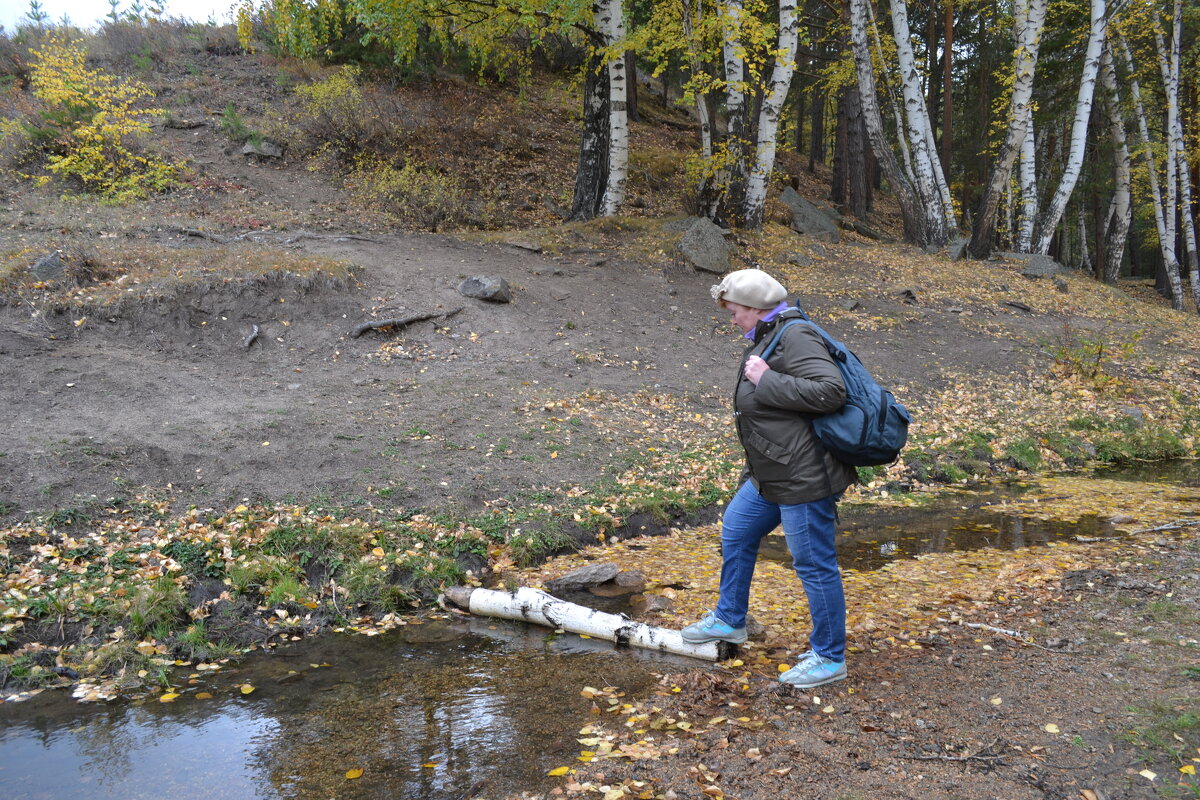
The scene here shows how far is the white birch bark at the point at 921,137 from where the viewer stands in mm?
17156

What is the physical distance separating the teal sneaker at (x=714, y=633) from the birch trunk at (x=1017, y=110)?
1727cm

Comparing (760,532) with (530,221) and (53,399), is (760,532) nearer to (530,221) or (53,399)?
(53,399)

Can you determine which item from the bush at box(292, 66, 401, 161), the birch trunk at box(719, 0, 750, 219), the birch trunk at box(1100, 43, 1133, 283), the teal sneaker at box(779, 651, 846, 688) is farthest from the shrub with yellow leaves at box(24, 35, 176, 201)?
the birch trunk at box(1100, 43, 1133, 283)

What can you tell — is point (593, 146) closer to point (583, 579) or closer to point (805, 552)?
point (583, 579)

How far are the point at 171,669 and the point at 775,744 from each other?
3.81 m

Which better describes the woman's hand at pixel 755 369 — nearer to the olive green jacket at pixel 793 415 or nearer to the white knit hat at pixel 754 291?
the olive green jacket at pixel 793 415

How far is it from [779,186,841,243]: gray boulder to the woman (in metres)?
16.1

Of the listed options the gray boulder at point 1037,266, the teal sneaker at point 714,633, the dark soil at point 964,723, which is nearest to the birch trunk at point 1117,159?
the gray boulder at point 1037,266

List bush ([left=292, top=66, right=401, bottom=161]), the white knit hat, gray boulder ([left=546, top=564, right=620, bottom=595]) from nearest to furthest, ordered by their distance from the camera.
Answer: the white knit hat, gray boulder ([left=546, top=564, right=620, bottom=595]), bush ([left=292, top=66, right=401, bottom=161])

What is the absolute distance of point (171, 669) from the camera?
4922mm

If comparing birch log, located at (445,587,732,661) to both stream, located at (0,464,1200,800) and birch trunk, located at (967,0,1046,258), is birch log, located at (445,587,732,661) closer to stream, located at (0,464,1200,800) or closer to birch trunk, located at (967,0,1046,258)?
stream, located at (0,464,1200,800)

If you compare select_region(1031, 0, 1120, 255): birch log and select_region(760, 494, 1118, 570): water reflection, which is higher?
select_region(1031, 0, 1120, 255): birch log

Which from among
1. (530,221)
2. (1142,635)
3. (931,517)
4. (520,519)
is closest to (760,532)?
(1142,635)

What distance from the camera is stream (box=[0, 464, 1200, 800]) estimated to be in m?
3.63
